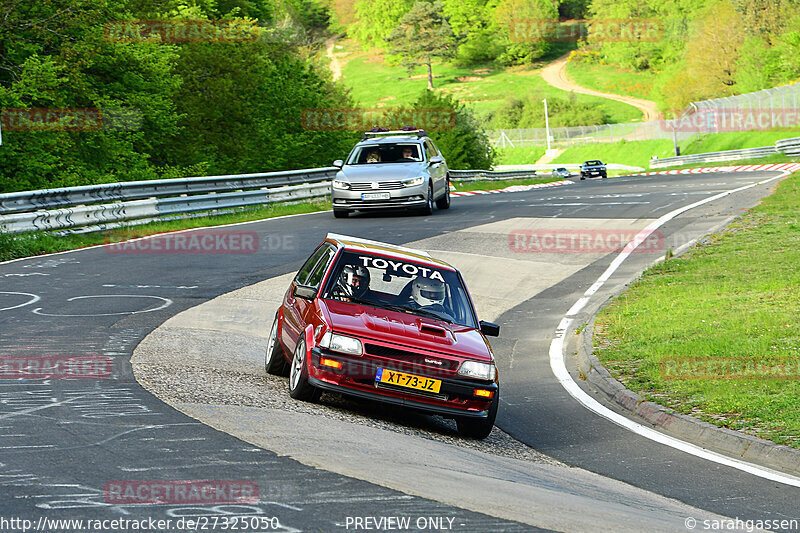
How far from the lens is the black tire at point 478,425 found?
8.59 metres

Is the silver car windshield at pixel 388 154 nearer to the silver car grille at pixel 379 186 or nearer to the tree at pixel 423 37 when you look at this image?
the silver car grille at pixel 379 186

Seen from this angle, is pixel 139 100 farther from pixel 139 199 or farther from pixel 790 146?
pixel 790 146

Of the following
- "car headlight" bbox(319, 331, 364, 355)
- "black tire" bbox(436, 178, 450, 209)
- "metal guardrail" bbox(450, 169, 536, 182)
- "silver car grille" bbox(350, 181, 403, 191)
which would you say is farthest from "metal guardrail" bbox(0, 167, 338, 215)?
"metal guardrail" bbox(450, 169, 536, 182)

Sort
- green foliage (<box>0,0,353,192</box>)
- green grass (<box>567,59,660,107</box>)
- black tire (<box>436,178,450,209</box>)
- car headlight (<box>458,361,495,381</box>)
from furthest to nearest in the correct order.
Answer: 1. green grass (<box>567,59,660,107</box>)
2. green foliage (<box>0,0,353,192</box>)
3. black tire (<box>436,178,450,209</box>)
4. car headlight (<box>458,361,495,381</box>)

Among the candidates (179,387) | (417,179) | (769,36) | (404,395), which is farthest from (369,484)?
(769,36)

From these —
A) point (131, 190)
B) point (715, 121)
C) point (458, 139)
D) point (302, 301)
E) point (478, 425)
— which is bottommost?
point (478, 425)

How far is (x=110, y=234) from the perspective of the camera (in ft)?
71.7

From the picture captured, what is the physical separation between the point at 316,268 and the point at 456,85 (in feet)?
538

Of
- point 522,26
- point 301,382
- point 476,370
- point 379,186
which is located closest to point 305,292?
point 301,382

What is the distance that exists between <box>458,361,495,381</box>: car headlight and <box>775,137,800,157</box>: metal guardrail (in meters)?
49.5

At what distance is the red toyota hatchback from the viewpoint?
8.38 metres

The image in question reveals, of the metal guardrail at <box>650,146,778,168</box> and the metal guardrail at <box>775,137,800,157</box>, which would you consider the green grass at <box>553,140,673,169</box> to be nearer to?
the metal guardrail at <box>650,146,778,168</box>

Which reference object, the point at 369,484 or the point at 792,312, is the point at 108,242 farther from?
the point at 369,484

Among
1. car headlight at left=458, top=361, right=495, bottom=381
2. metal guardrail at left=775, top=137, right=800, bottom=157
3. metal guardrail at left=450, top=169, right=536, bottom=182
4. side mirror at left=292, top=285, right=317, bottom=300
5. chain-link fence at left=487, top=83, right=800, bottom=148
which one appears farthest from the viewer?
chain-link fence at left=487, top=83, right=800, bottom=148
